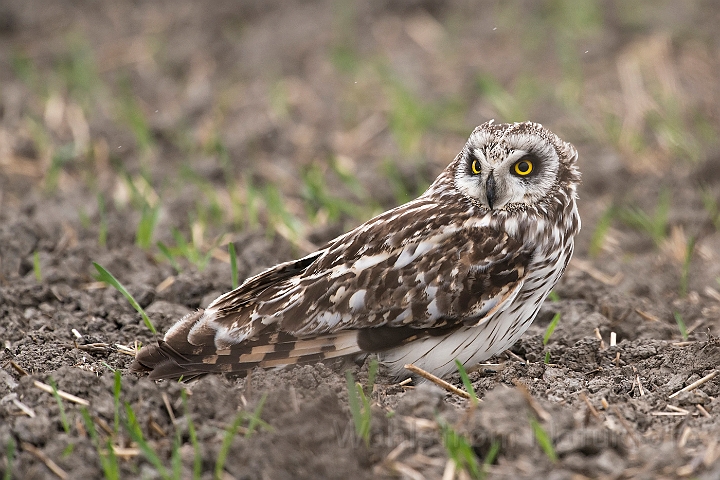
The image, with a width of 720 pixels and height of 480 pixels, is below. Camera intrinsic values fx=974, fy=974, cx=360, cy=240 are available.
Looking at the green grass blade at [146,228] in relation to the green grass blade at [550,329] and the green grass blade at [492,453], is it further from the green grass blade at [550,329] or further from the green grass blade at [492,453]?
the green grass blade at [492,453]

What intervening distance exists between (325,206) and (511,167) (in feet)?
8.58

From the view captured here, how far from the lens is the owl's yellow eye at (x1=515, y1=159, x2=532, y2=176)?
16.4 feet

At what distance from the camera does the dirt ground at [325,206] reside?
398cm

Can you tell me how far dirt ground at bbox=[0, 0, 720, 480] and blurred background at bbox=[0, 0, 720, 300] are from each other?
0.03 meters

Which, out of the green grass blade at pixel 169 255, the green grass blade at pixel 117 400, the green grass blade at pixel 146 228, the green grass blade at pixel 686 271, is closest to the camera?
the green grass blade at pixel 117 400

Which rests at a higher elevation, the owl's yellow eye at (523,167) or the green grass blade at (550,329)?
the owl's yellow eye at (523,167)

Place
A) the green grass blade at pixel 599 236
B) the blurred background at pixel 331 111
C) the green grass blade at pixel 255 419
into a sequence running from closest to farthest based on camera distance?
the green grass blade at pixel 255 419 → the green grass blade at pixel 599 236 → the blurred background at pixel 331 111

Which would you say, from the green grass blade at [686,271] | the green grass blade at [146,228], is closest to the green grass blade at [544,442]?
the green grass blade at [686,271]

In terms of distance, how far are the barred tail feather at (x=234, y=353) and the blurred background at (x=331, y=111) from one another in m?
1.49

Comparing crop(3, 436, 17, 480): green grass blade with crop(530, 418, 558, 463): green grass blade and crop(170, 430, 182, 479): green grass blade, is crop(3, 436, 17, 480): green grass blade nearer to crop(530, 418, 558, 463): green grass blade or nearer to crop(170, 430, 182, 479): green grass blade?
crop(170, 430, 182, 479): green grass blade

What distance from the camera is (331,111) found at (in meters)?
9.91

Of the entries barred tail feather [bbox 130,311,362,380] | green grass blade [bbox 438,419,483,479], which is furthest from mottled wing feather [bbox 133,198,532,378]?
green grass blade [bbox 438,419,483,479]

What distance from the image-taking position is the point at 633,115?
9.29 metres

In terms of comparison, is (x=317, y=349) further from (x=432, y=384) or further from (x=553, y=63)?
(x=553, y=63)
